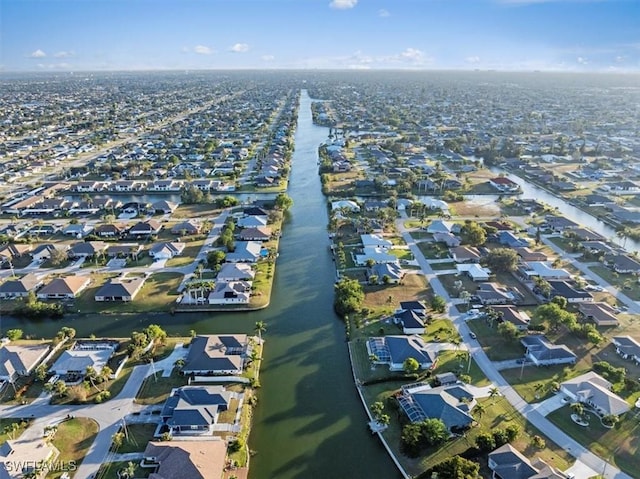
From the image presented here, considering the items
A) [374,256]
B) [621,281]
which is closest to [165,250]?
[374,256]

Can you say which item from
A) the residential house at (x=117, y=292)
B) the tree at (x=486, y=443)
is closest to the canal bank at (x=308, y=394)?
the tree at (x=486, y=443)

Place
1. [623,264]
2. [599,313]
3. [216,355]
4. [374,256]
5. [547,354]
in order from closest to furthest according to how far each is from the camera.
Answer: [216,355] < [547,354] < [599,313] < [623,264] < [374,256]

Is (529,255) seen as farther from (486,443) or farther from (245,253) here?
(245,253)

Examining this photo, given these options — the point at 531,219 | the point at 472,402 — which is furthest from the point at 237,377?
the point at 531,219

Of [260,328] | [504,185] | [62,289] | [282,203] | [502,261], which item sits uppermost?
[504,185]

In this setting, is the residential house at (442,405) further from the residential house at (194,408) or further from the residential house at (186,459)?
the residential house at (194,408)

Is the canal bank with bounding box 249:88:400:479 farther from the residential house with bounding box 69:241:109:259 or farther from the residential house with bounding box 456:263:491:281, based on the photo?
the residential house with bounding box 69:241:109:259

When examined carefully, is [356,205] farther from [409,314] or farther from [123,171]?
[123,171]

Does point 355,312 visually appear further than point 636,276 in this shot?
No
